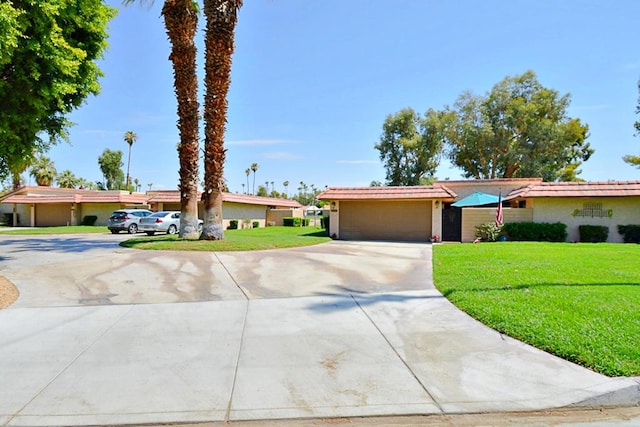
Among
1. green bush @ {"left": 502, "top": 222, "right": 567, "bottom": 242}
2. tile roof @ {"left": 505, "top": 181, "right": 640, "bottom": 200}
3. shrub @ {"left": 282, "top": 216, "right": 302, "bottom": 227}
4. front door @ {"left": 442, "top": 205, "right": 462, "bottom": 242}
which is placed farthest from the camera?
shrub @ {"left": 282, "top": 216, "right": 302, "bottom": 227}

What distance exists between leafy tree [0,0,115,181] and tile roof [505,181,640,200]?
1947cm

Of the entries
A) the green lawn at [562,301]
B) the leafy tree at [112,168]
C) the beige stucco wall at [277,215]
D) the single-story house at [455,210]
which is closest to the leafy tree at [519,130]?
the single-story house at [455,210]

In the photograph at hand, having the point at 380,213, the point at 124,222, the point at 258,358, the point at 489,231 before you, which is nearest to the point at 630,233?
the point at 489,231

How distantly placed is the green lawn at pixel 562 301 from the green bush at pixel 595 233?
28.9 ft

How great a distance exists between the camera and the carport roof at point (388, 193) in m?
21.9

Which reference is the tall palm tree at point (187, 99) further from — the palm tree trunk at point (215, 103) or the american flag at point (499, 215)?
the american flag at point (499, 215)

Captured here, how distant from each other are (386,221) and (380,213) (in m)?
0.57

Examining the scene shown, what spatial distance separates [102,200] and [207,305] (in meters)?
34.2

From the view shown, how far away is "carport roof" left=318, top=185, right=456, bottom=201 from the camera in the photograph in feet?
71.9

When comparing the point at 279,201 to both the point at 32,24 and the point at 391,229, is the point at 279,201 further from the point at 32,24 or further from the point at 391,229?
the point at 32,24

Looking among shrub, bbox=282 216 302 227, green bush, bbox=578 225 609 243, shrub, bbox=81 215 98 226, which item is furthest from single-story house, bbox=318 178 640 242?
shrub, bbox=81 215 98 226

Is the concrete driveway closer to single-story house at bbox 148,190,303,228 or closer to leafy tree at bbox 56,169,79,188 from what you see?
single-story house at bbox 148,190,303,228

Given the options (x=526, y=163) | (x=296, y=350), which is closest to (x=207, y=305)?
(x=296, y=350)

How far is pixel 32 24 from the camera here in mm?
8805
